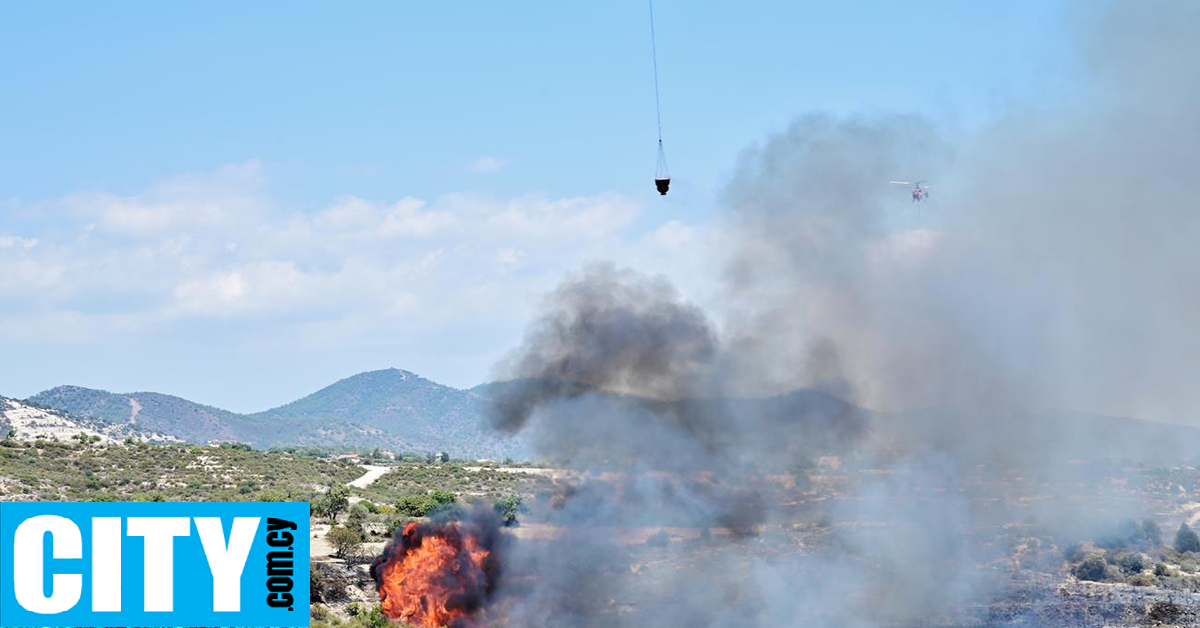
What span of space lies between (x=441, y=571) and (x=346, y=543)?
14.0 m

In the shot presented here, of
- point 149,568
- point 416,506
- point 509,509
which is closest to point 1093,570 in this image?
point 509,509

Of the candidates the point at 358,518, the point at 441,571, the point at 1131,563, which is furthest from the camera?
the point at 358,518

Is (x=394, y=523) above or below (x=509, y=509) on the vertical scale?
below

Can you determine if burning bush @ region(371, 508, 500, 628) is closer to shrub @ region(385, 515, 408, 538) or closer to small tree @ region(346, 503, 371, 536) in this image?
small tree @ region(346, 503, 371, 536)

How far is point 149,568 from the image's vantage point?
2067 inches

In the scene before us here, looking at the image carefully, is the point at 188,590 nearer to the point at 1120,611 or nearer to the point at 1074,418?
the point at 1120,611

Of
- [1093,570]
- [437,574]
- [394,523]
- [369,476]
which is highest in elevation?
[369,476]

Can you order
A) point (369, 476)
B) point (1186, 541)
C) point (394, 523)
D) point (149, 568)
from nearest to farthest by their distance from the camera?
1. point (149, 568)
2. point (394, 523)
3. point (1186, 541)
4. point (369, 476)

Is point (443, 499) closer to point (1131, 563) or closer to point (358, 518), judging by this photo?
point (358, 518)

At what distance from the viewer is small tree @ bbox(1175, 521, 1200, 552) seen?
9162 cm

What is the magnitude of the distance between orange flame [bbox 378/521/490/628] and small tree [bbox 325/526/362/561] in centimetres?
921

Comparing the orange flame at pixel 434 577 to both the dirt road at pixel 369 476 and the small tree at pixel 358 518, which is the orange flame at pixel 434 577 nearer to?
the small tree at pixel 358 518

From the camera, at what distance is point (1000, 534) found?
85000 mm

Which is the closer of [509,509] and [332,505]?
[509,509]
